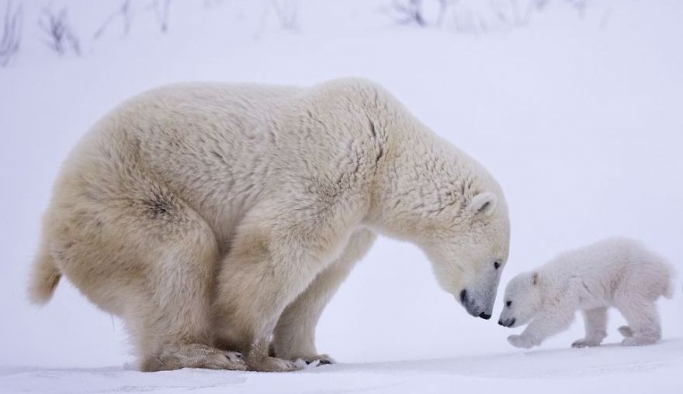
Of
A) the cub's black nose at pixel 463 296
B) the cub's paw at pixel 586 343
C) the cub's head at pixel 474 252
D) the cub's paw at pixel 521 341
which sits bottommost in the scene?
the cub's paw at pixel 521 341

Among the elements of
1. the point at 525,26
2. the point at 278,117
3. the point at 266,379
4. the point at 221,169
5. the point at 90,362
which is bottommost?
the point at 90,362

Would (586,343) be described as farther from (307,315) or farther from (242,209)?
(242,209)

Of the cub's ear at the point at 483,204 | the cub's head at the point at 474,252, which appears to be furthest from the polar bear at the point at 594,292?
the cub's ear at the point at 483,204

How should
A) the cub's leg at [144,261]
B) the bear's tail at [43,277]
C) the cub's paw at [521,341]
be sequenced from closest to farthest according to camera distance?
the cub's leg at [144,261] < the bear's tail at [43,277] < the cub's paw at [521,341]

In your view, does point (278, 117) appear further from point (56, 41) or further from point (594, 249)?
point (56, 41)

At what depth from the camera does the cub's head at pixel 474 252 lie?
17.2ft

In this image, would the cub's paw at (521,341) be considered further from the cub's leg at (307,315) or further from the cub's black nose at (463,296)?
the cub's leg at (307,315)

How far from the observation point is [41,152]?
9.64m

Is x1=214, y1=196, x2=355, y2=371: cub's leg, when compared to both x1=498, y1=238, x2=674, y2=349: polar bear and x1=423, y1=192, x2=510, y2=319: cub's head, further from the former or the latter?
x1=498, y1=238, x2=674, y2=349: polar bear

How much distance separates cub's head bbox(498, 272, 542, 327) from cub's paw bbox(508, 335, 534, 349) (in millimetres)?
159

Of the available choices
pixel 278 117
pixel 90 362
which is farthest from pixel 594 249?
pixel 90 362

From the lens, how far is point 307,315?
5570 mm

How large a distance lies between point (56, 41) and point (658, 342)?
8.36 metres

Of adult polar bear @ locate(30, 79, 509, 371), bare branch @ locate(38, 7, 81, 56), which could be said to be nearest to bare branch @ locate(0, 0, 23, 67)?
bare branch @ locate(38, 7, 81, 56)
